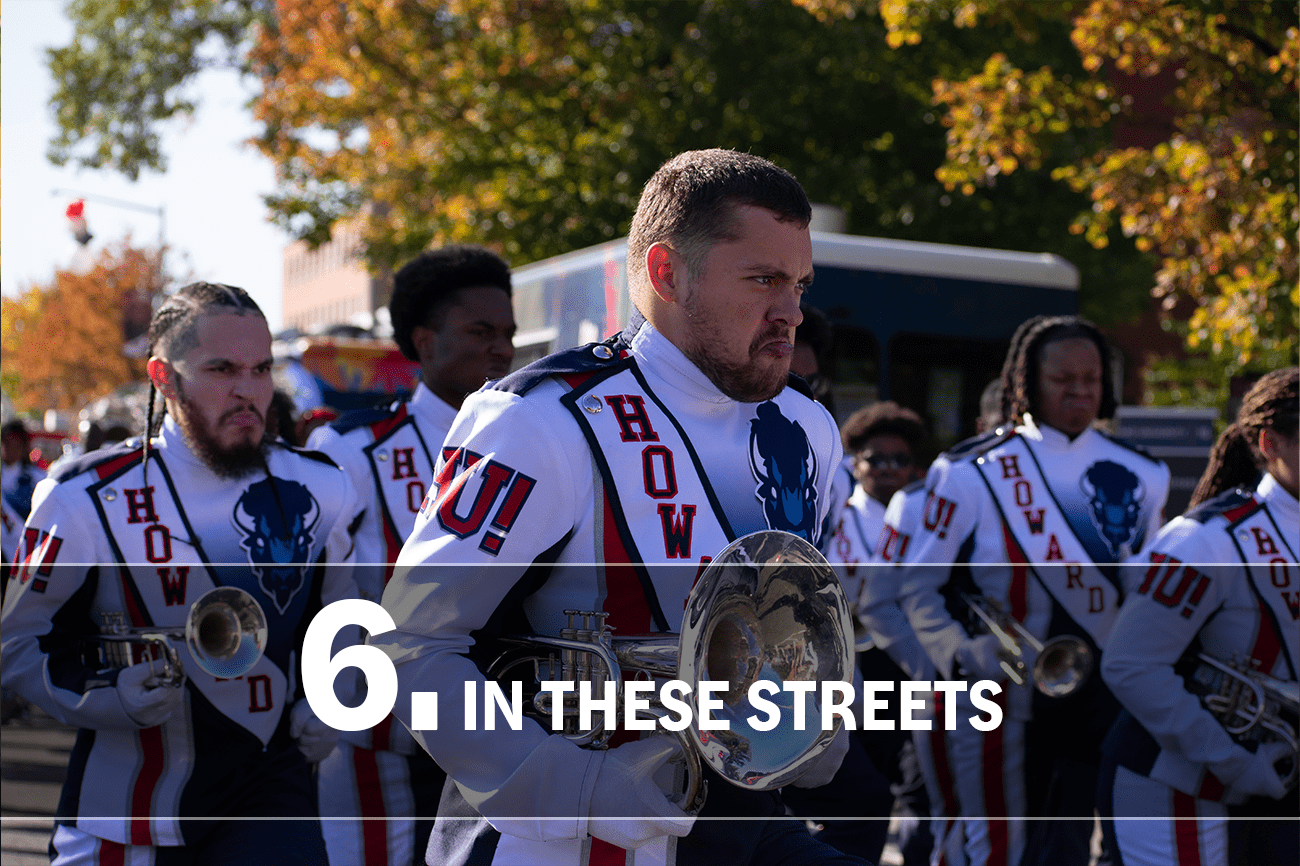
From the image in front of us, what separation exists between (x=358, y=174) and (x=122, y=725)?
1789cm

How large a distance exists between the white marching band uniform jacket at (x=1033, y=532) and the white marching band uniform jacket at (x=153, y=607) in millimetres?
2601

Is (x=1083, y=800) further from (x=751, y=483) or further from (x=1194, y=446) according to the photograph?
(x=1194, y=446)

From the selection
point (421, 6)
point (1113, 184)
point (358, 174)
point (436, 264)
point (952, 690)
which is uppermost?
point (421, 6)

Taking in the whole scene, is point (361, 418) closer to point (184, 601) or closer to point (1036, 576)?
point (184, 601)

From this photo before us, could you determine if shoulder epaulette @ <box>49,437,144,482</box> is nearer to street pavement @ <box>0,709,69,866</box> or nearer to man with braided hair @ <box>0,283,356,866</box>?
man with braided hair @ <box>0,283,356,866</box>

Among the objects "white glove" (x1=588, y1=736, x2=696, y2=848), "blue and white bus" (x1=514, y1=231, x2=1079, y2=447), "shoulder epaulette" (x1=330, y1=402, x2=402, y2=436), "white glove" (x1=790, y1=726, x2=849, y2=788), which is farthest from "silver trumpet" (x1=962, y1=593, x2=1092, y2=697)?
"blue and white bus" (x1=514, y1=231, x2=1079, y2=447)

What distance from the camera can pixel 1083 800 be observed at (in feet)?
18.1

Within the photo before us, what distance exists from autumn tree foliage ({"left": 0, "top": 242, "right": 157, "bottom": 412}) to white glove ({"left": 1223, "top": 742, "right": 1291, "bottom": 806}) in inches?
1978

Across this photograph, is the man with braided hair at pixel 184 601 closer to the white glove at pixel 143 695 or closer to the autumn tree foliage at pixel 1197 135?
the white glove at pixel 143 695

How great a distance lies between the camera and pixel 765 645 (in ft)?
7.89

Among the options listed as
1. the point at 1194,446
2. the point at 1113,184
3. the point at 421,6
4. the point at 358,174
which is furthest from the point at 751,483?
the point at 358,174

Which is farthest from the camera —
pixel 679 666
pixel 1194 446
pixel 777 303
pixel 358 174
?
pixel 358 174

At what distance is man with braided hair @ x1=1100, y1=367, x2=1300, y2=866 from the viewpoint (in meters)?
4.23

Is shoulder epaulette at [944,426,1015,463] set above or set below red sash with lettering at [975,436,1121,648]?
above
